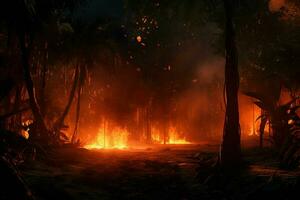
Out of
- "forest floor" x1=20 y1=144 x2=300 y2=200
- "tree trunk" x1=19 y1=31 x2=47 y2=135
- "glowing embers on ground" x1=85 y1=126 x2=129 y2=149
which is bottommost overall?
"forest floor" x1=20 y1=144 x2=300 y2=200

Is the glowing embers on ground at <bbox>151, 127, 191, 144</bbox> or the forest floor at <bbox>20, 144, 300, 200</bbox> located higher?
the glowing embers on ground at <bbox>151, 127, 191, 144</bbox>

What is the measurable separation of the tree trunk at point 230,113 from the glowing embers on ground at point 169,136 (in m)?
42.3

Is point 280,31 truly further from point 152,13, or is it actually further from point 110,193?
point 110,193

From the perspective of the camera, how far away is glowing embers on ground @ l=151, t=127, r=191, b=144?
61031 mm

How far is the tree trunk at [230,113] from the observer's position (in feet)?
55.0

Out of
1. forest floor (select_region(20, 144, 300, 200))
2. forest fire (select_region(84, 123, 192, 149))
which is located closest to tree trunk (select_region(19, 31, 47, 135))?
forest floor (select_region(20, 144, 300, 200))

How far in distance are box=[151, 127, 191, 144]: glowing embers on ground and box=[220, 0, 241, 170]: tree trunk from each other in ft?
139

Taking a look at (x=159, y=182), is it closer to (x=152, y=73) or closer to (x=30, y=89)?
(x=30, y=89)

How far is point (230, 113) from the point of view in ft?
57.1

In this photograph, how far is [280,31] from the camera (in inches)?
1485

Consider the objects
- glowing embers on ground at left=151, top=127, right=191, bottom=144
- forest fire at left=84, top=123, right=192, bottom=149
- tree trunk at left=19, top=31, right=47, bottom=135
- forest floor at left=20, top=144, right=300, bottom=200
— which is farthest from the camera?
glowing embers on ground at left=151, top=127, right=191, bottom=144

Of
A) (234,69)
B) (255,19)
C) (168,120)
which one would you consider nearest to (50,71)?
(168,120)

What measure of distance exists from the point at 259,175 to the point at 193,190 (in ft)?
7.88

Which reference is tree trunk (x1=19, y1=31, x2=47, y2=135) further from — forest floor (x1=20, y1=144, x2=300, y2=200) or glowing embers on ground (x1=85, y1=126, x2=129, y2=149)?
glowing embers on ground (x1=85, y1=126, x2=129, y2=149)
